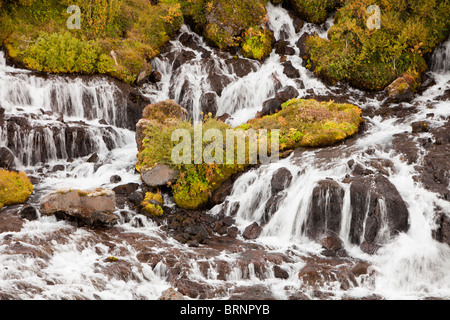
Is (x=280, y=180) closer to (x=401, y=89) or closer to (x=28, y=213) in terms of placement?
(x=28, y=213)

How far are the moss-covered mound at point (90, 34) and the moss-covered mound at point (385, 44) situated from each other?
9724 mm

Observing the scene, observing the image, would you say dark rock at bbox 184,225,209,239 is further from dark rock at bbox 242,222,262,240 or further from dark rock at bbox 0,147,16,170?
dark rock at bbox 0,147,16,170

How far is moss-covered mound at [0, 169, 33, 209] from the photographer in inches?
555

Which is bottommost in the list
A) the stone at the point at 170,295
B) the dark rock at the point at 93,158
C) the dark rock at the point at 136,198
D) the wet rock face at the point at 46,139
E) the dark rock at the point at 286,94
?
the stone at the point at 170,295

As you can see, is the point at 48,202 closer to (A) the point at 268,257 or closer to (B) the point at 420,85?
(A) the point at 268,257

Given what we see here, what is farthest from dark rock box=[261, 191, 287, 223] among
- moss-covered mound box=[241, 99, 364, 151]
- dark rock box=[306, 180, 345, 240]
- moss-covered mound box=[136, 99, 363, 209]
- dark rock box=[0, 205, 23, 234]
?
dark rock box=[0, 205, 23, 234]

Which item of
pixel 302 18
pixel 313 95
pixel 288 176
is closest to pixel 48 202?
pixel 288 176

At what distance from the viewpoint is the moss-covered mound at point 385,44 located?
21453 mm

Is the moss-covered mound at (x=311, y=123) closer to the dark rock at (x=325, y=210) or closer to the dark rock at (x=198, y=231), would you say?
the dark rock at (x=325, y=210)

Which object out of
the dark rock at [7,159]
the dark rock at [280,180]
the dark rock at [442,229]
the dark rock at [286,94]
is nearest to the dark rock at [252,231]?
the dark rock at [280,180]

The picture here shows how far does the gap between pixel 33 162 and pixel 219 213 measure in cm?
899

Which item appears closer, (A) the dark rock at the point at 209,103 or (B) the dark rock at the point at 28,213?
(B) the dark rock at the point at 28,213

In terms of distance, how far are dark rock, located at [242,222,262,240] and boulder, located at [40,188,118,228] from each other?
423 centimetres

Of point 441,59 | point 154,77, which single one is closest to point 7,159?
point 154,77
